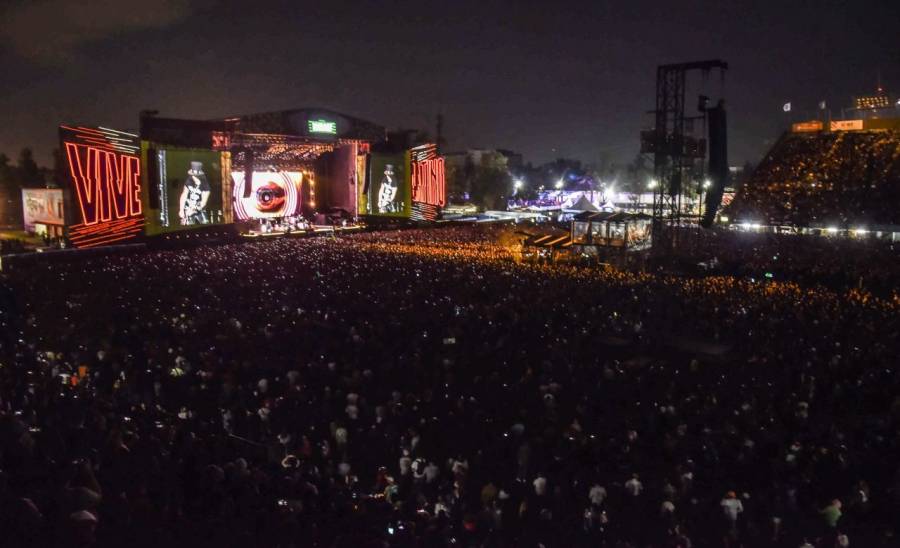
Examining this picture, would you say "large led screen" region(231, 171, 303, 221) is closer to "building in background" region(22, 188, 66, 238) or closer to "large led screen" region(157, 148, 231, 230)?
"large led screen" region(157, 148, 231, 230)

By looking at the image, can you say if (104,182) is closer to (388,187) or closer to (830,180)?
(388,187)

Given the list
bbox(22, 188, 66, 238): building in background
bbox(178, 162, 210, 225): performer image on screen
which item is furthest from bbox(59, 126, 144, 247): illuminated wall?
bbox(22, 188, 66, 238): building in background

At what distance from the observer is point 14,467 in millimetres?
4199

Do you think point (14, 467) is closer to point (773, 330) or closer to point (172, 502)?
point (172, 502)

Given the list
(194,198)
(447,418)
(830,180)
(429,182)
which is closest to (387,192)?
(429,182)

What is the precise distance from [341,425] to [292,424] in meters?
0.51

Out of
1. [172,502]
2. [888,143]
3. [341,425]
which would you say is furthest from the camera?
[888,143]

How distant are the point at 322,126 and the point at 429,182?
869 centimetres

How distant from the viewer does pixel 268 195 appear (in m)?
30.3

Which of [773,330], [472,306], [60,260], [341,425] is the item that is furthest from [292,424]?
[60,260]

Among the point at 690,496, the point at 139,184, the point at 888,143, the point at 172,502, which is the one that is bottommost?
the point at 690,496

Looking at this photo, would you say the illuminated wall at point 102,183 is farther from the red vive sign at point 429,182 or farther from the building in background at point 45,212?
the red vive sign at point 429,182

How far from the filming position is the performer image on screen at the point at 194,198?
22250 mm

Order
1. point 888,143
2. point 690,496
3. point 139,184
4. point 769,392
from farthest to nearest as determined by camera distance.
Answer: point 888,143, point 139,184, point 769,392, point 690,496
